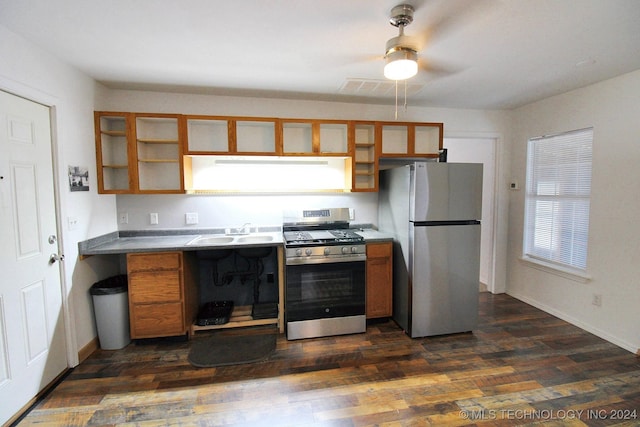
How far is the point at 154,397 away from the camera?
196 centimetres

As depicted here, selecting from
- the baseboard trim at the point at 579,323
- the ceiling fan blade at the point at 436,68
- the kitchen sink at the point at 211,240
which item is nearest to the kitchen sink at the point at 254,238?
the kitchen sink at the point at 211,240

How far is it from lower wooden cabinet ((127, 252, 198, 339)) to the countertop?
0.08m

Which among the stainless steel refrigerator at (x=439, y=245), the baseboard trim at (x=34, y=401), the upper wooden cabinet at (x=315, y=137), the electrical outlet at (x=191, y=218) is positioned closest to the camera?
the baseboard trim at (x=34, y=401)

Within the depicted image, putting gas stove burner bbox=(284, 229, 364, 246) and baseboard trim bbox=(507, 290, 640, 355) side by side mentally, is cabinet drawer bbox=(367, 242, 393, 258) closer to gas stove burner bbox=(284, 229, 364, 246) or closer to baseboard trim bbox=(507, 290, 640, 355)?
gas stove burner bbox=(284, 229, 364, 246)

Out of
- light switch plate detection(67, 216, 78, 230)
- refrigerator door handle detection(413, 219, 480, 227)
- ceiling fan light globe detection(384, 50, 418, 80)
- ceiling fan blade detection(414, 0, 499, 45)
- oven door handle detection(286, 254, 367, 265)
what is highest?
ceiling fan blade detection(414, 0, 499, 45)

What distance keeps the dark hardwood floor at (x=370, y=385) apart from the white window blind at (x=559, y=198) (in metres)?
0.89

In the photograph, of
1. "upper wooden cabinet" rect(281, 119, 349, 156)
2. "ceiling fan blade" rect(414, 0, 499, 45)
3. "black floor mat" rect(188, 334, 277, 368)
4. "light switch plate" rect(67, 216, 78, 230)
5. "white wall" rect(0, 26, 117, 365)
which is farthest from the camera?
"upper wooden cabinet" rect(281, 119, 349, 156)

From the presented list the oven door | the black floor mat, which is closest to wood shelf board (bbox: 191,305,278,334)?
the black floor mat

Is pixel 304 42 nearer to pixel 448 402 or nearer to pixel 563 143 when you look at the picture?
pixel 448 402

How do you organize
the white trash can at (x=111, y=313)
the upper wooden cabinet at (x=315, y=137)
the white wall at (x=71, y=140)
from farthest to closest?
the upper wooden cabinet at (x=315, y=137)
the white trash can at (x=111, y=313)
the white wall at (x=71, y=140)

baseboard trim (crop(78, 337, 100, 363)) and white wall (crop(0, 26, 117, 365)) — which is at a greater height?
white wall (crop(0, 26, 117, 365))

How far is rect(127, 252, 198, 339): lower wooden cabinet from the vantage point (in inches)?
100

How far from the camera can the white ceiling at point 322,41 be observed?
62.6 inches

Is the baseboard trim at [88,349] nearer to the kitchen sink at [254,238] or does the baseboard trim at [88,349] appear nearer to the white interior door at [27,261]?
the white interior door at [27,261]
